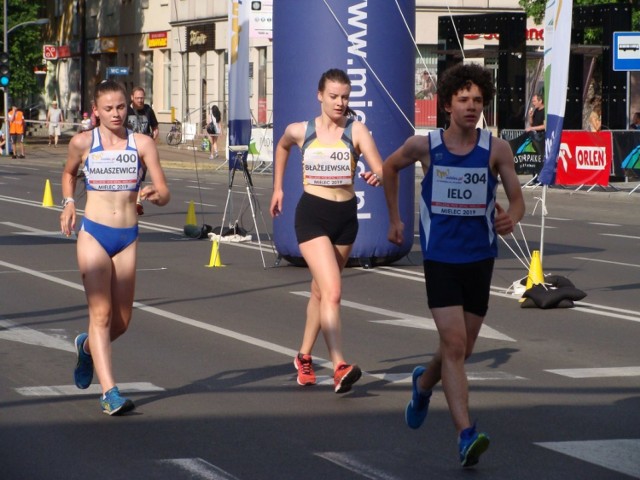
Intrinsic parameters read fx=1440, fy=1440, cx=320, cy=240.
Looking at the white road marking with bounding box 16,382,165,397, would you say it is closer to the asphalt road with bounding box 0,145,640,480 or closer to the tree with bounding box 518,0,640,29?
the asphalt road with bounding box 0,145,640,480

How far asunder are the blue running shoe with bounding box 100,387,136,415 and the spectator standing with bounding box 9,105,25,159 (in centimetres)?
4240

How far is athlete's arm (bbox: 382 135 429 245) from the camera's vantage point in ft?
23.3

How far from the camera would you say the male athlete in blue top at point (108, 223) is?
7.86 meters

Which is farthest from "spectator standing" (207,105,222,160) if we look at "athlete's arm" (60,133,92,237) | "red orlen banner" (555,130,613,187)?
"athlete's arm" (60,133,92,237)

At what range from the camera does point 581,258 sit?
17531 mm

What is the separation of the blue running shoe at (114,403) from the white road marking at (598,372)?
305cm

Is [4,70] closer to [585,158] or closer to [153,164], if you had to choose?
[585,158]

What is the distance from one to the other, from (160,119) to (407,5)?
49175 millimetres

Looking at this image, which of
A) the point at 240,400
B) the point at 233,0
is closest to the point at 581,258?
the point at 233,0

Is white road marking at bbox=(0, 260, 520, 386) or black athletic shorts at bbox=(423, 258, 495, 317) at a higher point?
black athletic shorts at bbox=(423, 258, 495, 317)

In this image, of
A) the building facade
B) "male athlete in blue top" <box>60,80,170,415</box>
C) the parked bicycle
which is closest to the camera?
"male athlete in blue top" <box>60,80,170,415</box>

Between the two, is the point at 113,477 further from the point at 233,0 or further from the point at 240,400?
the point at 233,0

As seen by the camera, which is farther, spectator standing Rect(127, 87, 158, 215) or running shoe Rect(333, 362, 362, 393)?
spectator standing Rect(127, 87, 158, 215)

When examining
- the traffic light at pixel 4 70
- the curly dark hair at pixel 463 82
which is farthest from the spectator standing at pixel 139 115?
the traffic light at pixel 4 70
